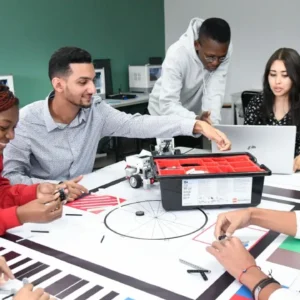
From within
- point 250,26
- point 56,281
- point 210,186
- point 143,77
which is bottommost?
point 56,281

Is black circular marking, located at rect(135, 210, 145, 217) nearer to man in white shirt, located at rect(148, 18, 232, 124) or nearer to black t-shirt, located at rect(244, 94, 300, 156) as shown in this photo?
man in white shirt, located at rect(148, 18, 232, 124)

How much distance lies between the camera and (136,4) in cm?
499

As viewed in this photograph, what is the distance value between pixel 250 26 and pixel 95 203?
3981 mm

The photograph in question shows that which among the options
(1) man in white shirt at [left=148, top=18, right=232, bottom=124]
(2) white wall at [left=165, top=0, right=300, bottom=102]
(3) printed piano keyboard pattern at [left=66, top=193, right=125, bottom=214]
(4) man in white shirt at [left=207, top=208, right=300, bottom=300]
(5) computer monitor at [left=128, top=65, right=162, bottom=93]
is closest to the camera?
(4) man in white shirt at [left=207, top=208, right=300, bottom=300]

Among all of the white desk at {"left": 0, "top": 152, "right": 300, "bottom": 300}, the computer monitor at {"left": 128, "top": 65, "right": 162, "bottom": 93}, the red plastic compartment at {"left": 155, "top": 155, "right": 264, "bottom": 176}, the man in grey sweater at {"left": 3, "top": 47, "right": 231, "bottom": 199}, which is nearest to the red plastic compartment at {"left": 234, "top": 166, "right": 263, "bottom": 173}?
the red plastic compartment at {"left": 155, "top": 155, "right": 264, "bottom": 176}

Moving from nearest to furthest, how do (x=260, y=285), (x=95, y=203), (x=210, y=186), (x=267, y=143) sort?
(x=260, y=285) → (x=210, y=186) → (x=95, y=203) → (x=267, y=143)

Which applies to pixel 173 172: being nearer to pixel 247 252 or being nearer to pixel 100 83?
pixel 247 252

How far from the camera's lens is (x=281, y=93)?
7.55 feet

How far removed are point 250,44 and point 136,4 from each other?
1.53 m

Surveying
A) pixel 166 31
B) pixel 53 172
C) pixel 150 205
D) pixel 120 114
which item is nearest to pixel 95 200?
pixel 150 205

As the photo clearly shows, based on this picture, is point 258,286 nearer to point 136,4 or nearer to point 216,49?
point 216,49

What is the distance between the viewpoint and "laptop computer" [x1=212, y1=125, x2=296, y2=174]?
174cm

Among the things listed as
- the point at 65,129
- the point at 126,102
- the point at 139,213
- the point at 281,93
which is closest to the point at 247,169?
the point at 139,213

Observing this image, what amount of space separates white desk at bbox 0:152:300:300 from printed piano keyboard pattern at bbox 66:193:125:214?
0.10ft
